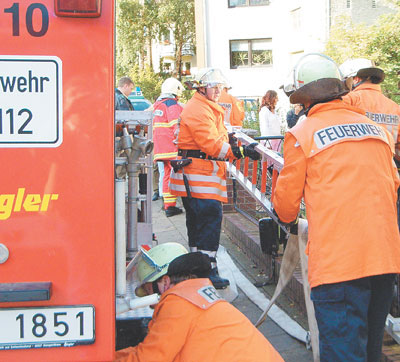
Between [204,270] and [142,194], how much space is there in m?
1.55

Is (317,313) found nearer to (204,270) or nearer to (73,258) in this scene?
(204,270)

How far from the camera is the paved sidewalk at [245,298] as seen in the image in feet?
12.7

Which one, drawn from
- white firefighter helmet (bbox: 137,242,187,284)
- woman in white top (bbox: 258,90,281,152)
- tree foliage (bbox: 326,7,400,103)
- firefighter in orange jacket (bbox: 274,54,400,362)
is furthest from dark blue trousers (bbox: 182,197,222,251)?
tree foliage (bbox: 326,7,400,103)

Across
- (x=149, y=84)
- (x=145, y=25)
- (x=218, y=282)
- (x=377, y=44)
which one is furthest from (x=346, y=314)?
(x=145, y=25)

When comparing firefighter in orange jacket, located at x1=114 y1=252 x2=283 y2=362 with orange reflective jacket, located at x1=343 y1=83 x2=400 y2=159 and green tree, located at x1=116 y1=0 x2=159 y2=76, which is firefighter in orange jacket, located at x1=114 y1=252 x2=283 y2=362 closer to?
orange reflective jacket, located at x1=343 y1=83 x2=400 y2=159

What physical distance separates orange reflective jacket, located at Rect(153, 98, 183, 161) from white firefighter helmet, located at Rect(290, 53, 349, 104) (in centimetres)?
497

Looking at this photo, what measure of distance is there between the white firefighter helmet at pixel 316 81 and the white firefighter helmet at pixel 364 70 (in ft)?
6.49

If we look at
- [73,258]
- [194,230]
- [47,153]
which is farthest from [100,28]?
[194,230]

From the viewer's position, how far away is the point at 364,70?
4934 millimetres

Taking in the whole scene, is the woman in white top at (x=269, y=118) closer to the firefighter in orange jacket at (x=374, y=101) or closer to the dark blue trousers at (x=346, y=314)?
the firefighter in orange jacket at (x=374, y=101)

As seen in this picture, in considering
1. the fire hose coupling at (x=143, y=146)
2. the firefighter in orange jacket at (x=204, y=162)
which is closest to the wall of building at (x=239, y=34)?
the firefighter in orange jacket at (x=204, y=162)

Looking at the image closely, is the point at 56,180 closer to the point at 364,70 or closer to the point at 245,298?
the point at 245,298

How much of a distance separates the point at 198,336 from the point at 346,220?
88cm

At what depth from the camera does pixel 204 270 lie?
2791 mm
